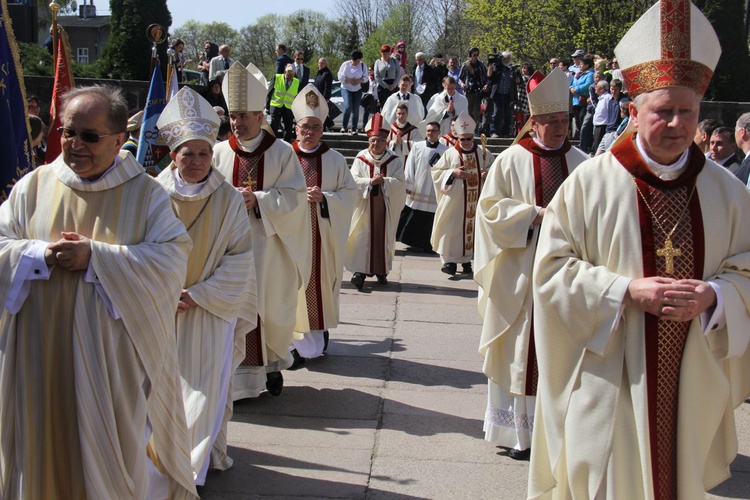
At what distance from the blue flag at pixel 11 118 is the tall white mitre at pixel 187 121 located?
75cm

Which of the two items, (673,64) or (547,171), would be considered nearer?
(673,64)

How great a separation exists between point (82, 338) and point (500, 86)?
1817cm

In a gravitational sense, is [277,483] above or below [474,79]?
below

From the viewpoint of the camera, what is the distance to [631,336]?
3.84m

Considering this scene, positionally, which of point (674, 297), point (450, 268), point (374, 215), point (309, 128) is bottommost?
point (450, 268)

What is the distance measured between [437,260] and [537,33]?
74.3 feet

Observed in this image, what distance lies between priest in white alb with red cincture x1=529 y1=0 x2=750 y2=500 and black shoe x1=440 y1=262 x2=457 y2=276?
30.2 ft

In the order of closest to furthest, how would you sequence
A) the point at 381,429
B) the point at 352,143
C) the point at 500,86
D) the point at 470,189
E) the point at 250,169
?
the point at 381,429 → the point at 250,169 → the point at 470,189 → the point at 500,86 → the point at 352,143

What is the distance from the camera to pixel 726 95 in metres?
20.9

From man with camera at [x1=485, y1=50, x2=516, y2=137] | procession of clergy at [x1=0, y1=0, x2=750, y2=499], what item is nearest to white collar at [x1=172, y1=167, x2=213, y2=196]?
procession of clergy at [x1=0, y1=0, x2=750, y2=499]

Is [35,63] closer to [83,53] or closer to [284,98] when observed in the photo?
[284,98]

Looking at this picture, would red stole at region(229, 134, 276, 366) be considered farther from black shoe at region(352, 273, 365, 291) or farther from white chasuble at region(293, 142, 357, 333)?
black shoe at region(352, 273, 365, 291)

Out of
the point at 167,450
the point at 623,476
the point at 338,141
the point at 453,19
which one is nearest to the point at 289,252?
the point at 167,450

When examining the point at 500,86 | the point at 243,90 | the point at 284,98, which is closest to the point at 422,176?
the point at 284,98
